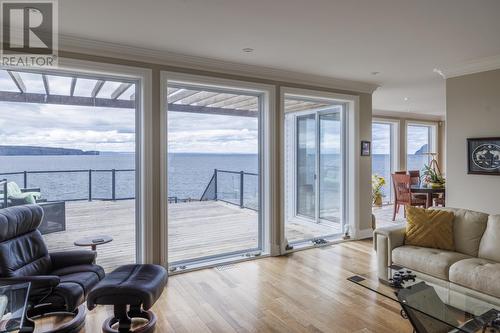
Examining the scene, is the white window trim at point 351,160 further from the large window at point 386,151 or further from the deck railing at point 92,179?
the large window at point 386,151

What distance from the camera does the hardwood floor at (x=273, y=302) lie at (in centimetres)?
281

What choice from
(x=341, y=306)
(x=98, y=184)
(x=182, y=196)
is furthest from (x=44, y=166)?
(x=341, y=306)

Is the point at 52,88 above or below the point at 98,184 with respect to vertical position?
above

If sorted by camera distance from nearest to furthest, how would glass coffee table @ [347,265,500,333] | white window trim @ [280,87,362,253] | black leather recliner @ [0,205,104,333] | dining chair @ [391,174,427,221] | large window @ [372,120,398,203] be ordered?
1. glass coffee table @ [347,265,500,333]
2. black leather recliner @ [0,205,104,333]
3. white window trim @ [280,87,362,253]
4. dining chair @ [391,174,427,221]
5. large window @ [372,120,398,203]

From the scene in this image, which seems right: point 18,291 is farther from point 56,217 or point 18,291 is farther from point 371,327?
point 371,327

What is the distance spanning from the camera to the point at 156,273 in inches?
110

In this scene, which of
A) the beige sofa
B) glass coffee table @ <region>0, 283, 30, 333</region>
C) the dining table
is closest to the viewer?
glass coffee table @ <region>0, 283, 30, 333</region>

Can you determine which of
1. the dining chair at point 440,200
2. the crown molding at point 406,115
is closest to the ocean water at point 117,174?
the dining chair at point 440,200

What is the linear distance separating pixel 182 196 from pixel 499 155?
3.94 m

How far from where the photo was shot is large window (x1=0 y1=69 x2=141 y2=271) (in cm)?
339

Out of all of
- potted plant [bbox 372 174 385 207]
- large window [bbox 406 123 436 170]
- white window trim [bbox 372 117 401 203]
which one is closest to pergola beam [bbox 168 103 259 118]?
potted plant [bbox 372 174 385 207]

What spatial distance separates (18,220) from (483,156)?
203 inches

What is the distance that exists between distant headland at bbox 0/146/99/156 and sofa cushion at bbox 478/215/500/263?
416cm

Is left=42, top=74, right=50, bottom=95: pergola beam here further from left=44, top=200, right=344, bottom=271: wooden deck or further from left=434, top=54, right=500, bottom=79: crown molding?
left=434, top=54, right=500, bottom=79: crown molding
